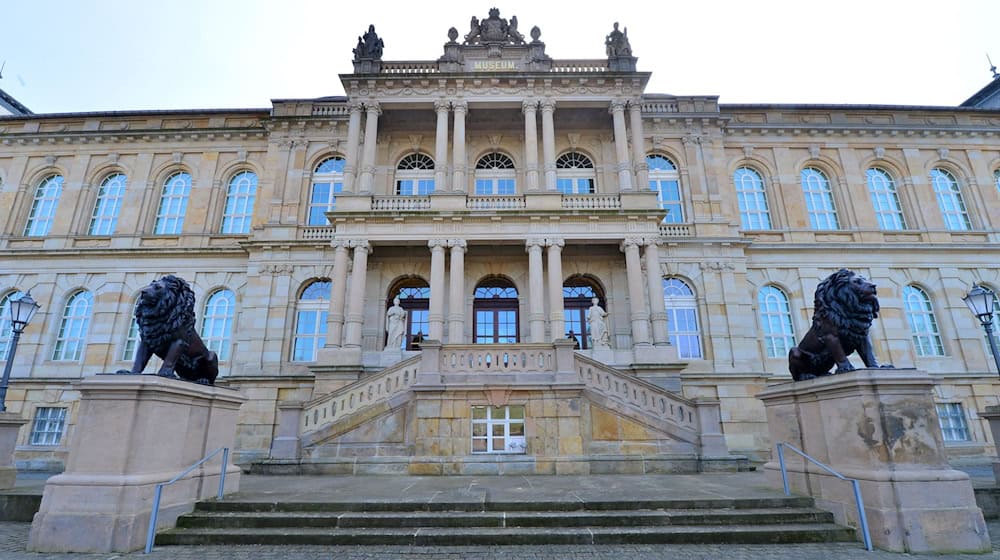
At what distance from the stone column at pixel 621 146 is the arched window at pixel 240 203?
628 inches

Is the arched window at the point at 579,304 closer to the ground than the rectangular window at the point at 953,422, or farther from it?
farther from it

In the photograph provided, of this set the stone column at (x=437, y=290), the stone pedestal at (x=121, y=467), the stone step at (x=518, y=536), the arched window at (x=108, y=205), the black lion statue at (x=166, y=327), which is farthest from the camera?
the arched window at (x=108, y=205)

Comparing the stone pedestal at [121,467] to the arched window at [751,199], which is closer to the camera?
the stone pedestal at [121,467]

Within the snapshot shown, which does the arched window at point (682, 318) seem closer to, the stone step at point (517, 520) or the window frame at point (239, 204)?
the stone step at point (517, 520)

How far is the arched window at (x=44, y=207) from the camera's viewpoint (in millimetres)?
21578

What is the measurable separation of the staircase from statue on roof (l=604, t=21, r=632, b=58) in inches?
709

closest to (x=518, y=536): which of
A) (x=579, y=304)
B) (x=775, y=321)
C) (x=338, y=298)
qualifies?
(x=338, y=298)

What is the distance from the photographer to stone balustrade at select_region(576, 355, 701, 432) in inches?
468

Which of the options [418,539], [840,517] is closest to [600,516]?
[418,539]

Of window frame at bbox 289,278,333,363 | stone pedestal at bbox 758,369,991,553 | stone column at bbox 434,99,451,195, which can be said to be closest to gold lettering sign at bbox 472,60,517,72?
stone column at bbox 434,99,451,195

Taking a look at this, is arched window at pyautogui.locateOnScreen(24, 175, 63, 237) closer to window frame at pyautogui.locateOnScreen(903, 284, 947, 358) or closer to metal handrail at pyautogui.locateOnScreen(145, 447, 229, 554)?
metal handrail at pyautogui.locateOnScreen(145, 447, 229, 554)

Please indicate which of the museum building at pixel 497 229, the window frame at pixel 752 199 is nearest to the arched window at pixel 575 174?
the museum building at pixel 497 229

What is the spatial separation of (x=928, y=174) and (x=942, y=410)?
10718 mm

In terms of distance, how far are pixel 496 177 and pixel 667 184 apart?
24.7ft
